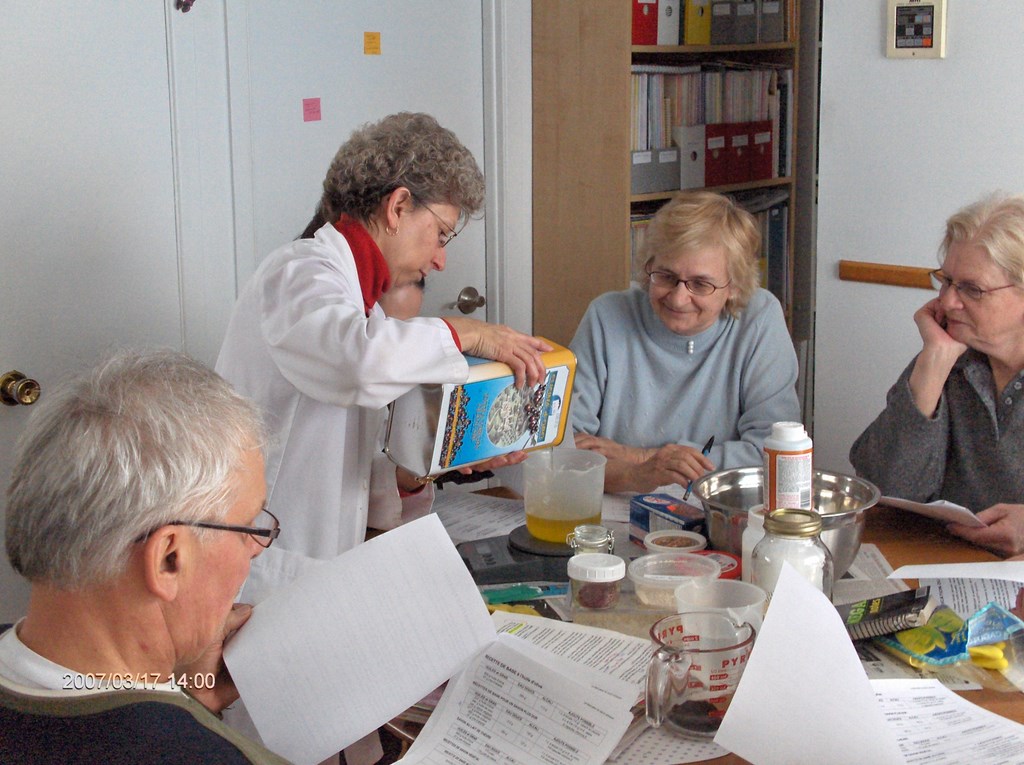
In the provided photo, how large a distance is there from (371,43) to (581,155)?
642mm

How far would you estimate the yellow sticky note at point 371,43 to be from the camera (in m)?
2.85

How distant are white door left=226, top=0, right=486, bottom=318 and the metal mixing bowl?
1.41 m

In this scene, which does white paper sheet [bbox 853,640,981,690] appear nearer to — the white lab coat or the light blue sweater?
the white lab coat

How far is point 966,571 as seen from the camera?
1.50 m

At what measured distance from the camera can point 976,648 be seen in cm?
136

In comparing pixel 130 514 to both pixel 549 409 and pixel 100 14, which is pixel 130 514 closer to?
pixel 549 409

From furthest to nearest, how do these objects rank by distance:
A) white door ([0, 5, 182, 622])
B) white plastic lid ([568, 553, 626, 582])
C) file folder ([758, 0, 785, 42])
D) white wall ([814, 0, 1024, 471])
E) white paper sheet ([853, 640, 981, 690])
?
file folder ([758, 0, 785, 42]), white wall ([814, 0, 1024, 471]), white door ([0, 5, 182, 622]), white plastic lid ([568, 553, 626, 582]), white paper sheet ([853, 640, 981, 690])

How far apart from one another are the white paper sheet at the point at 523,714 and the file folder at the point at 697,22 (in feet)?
7.79

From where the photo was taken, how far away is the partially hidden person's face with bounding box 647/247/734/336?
232cm

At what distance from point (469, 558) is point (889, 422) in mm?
894

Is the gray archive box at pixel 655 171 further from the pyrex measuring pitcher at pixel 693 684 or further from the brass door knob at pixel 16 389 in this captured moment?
the pyrex measuring pitcher at pixel 693 684

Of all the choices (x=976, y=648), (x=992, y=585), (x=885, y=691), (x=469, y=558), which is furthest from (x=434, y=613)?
(x=992, y=585)

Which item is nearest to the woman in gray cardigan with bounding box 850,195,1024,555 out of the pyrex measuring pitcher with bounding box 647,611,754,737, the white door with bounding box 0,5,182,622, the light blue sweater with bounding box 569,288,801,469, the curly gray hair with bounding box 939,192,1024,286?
the curly gray hair with bounding box 939,192,1024,286

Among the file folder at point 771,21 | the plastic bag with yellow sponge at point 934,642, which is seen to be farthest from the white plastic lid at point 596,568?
the file folder at point 771,21
